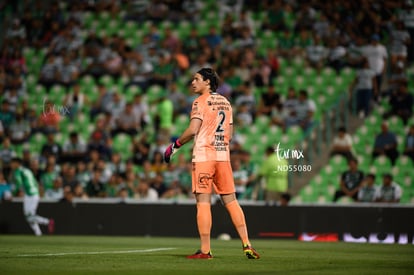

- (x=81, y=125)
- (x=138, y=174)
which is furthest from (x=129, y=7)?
(x=138, y=174)

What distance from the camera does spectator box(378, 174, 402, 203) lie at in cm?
1995

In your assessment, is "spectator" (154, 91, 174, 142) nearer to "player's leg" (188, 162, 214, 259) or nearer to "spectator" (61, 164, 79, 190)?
"spectator" (61, 164, 79, 190)

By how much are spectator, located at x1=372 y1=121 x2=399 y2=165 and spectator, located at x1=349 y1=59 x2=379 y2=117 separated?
157cm

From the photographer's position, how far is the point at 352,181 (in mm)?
20656

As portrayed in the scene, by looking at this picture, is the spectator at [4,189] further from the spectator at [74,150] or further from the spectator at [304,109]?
the spectator at [304,109]

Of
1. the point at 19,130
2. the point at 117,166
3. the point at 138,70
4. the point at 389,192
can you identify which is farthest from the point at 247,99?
the point at 19,130

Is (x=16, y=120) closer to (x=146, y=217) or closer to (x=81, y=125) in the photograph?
(x=81, y=125)

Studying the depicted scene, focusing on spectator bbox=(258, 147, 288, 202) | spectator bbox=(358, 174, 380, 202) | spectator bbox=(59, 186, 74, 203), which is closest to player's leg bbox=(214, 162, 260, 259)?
spectator bbox=(358, 174, 380, 202)

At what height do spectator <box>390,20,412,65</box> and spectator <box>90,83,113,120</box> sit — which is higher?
spectator <box>390,20,412,65</box>

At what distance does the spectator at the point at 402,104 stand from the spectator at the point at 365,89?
2.47ft

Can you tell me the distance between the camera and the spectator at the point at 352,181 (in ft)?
67.5

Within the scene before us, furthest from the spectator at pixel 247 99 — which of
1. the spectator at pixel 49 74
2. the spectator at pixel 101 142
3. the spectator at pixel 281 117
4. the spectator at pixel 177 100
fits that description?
the spectator at pixel 49 74

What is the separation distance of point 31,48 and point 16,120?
4.44 m

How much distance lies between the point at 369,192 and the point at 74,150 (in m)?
8.27
